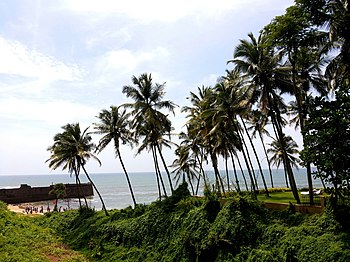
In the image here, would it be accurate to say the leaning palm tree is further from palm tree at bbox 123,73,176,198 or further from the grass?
the grass

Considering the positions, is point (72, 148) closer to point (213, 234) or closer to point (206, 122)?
point (206, 122)

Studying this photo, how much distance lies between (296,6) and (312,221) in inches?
370

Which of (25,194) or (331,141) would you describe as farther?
(25,194)

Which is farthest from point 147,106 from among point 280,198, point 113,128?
point 280,198

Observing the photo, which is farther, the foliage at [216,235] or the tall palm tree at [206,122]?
the tall palm tree at [206,122]

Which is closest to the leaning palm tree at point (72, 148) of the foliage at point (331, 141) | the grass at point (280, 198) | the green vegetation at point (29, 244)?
the green vegetation at point (29, 244)

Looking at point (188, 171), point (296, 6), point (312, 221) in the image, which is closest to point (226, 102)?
point (296, 6)

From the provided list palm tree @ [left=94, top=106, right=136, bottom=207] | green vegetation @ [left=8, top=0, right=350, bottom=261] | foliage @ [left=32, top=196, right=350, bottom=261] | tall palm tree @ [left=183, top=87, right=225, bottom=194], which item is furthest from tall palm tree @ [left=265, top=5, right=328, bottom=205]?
palm tree @ [left=94, top=106, right=136, bottom=207]

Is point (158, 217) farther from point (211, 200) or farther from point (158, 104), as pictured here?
point (158, 104)

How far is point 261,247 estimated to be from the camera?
12.1m

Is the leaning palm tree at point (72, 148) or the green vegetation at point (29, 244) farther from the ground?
the leaning palm tree at point (72, 148)

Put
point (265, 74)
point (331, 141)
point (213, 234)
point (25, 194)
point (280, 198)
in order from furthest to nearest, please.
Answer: point (25, 194) → point (280, 198) → point (265, 74) → point (213, 234) → point (331, 141)

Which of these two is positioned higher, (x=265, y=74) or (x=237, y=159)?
(x=265, y=74)

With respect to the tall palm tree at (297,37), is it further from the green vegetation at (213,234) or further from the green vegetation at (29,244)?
the green vegetation at (29,244)
